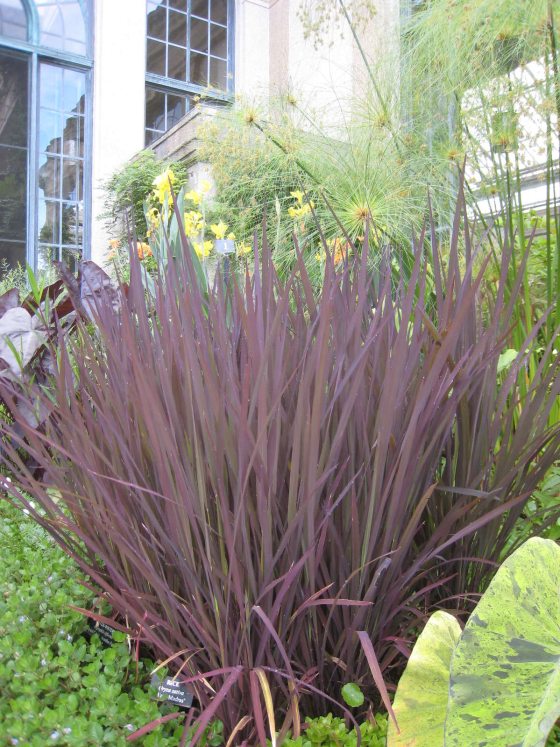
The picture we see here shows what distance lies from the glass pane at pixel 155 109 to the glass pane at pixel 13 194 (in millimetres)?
1576

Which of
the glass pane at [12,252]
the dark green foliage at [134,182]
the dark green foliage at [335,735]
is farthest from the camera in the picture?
the glass pane at [12,252]

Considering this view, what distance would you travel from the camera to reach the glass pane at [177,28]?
25.9 ft

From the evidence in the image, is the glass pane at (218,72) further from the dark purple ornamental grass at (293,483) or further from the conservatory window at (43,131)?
the dark purple ornamental grass at (293,483)

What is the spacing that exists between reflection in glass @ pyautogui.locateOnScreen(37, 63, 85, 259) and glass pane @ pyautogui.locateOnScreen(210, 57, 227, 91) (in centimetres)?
165

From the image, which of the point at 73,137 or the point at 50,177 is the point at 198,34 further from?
the point at 50,177

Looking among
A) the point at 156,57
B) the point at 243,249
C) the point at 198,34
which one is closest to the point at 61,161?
the point at 156,57

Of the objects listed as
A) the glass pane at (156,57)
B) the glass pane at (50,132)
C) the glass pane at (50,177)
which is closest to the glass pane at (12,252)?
the glass pane at (50,177)

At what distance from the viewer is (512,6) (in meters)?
2.10

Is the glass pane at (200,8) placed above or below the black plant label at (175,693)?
above

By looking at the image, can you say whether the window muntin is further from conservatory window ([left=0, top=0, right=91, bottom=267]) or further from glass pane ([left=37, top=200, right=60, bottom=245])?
glass pane ([left=37, top=200, right=60, bottom=245])

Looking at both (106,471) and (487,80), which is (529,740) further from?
(487,80)

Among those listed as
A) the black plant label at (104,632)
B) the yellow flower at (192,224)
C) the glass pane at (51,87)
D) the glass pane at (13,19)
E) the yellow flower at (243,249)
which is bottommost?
the black plant label at (104,632)

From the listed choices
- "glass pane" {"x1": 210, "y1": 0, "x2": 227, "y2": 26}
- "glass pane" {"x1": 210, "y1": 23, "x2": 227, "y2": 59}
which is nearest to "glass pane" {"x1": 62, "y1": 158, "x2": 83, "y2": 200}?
"glass pane" {"x1": 210, "y1": 23, "x2": 227, "y2": 59}

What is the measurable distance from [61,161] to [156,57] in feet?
5.95
